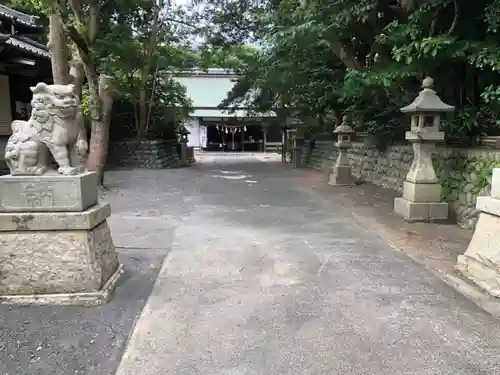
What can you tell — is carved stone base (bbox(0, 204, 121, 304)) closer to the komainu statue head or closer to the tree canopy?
the komainu statue head

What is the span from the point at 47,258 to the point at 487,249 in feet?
12.4

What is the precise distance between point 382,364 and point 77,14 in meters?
9.02

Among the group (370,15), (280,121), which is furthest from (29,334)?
(280,121)

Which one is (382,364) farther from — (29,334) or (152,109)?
(152,109)

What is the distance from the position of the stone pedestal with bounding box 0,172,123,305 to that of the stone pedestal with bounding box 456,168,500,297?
3.27 m

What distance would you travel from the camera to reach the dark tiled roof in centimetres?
1113

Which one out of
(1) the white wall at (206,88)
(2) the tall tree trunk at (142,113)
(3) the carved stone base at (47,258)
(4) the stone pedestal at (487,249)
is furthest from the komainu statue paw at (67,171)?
(1) the white wall at (206,88)

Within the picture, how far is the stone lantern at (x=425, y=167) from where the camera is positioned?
638 centimetres

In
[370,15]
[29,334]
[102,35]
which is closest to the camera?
[29,334]

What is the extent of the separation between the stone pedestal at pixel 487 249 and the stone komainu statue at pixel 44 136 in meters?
3.64

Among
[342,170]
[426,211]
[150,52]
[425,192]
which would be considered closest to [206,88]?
[150,52]

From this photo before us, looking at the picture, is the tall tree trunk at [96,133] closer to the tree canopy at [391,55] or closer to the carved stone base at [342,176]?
the tree canopy at [391,55]

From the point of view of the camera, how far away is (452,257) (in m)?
4.57

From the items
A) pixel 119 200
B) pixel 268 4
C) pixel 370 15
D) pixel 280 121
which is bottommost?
pixel 119 200
